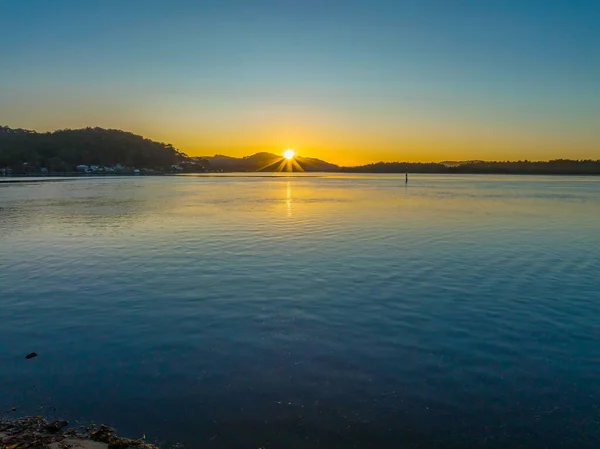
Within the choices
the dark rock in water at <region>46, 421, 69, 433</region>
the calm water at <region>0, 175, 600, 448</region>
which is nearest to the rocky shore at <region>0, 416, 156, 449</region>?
the dark rock in water at <region>46, 421, 69, 433</region>

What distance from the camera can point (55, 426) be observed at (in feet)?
24.2

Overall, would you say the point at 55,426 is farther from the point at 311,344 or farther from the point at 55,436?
the point at 311,344

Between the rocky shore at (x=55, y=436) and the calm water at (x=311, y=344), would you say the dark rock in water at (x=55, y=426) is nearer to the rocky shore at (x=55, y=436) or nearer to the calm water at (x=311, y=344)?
the rocky shore at (x=55, y=436)

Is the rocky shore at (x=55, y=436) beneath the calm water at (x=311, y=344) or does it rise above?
above

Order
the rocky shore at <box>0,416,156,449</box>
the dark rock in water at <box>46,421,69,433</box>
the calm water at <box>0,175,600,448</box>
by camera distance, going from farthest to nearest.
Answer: the calm water at <box>0,175,600,448</box>
the dark rock in water at <box>46,421,69,433</box>
the rocky shore at <box>0,416,156,449</box>

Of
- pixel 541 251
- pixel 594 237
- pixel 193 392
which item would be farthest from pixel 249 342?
pixel 594 237

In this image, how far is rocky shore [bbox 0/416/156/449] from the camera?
6770mm

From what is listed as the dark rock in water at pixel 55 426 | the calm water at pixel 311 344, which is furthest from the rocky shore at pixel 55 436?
the calm water at pixel 311 344

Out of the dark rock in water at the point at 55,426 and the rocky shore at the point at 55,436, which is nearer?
the rocky shore at the point at 55,436

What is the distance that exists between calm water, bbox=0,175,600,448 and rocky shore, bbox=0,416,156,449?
1.43ft

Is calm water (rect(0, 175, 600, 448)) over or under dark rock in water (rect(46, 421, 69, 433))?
under

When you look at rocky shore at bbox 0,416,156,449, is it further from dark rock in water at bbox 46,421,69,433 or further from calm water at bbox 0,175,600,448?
calm water at bbox 0,175,600,448

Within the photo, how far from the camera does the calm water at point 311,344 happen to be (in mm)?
7773

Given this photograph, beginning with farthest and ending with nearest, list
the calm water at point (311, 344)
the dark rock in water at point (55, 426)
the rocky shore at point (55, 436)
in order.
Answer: the calm water at point (311, 344), the dark rock in water at point (55, 426), the rocky shore at point (55, 436)
